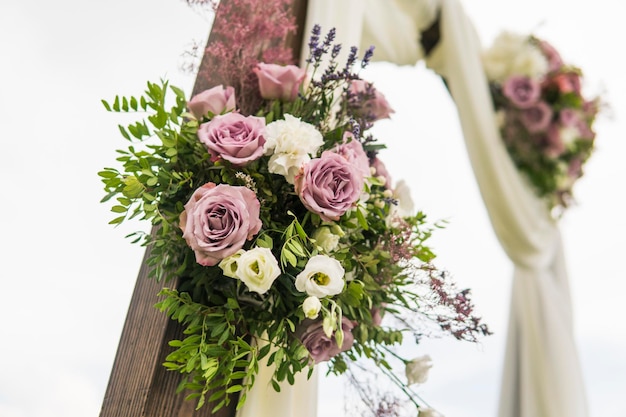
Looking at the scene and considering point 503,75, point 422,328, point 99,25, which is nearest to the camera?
point 422,328

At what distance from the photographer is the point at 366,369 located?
2.83 ft

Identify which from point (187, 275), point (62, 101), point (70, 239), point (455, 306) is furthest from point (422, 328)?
point (62, 101)

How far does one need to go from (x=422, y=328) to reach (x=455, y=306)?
0.27 ft

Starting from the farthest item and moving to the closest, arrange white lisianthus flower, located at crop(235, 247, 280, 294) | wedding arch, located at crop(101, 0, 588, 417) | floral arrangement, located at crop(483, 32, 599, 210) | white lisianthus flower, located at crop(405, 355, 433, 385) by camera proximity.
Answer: floral arrangement, located at crop(483, 32, 599, 210) → wedding arch, located at crop(101, 0, 588, 417) → white lisianthus flower, located at crop(405, 355, 433, 385) → white lisianthus flower, located at crop(235, 247, 280, 294)

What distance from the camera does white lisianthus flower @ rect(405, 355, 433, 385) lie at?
2.77ft

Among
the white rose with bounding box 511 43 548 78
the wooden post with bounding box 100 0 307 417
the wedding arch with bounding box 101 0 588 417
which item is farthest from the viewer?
the white rose with bounding box 511 43 548 78

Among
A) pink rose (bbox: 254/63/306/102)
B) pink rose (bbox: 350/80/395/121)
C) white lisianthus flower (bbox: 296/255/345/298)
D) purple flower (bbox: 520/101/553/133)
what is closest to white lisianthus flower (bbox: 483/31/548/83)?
purple flower (bbox: 520/101/553/133)

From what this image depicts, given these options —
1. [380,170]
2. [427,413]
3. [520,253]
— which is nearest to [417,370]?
[427,413]

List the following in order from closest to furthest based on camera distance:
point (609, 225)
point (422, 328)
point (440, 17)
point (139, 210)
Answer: point (139, 210) → point (422, 328) → point (440, 17) → point (609, 225)

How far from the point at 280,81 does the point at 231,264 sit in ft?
1.14

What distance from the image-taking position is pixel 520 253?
1581 mm

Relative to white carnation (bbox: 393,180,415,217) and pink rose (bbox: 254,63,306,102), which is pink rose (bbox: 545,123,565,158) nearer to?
white carnation (bbox: 393,180,415,217)

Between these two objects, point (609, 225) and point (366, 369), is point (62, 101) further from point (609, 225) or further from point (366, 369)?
point (609, 225)

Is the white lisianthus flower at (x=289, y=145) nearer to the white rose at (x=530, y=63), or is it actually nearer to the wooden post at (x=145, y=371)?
the wooden post at (x=145, y=371)
